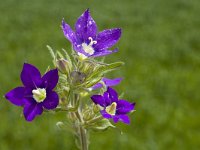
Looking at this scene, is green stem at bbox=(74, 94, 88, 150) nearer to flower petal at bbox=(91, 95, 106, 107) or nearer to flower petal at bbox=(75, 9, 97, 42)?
flower petal at bbox=(91, 95, 106, 107)

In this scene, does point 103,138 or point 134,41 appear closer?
point 103,138

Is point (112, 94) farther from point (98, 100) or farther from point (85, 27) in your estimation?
point (85, 27)

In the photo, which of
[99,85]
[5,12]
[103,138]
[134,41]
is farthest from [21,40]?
[99,85]

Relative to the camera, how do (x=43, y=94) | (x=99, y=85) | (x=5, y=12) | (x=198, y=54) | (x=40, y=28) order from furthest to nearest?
(x=5, y=12)
(x=40, y=28)
(x=198, y=54)
(x=99, y=85)
(x=43, y=94)

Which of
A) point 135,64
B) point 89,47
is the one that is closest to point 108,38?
point 89,47

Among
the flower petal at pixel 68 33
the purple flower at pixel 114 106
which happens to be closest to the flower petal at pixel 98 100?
the purple flower at pixel 114 106

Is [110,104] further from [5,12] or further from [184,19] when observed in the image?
[5,12]
